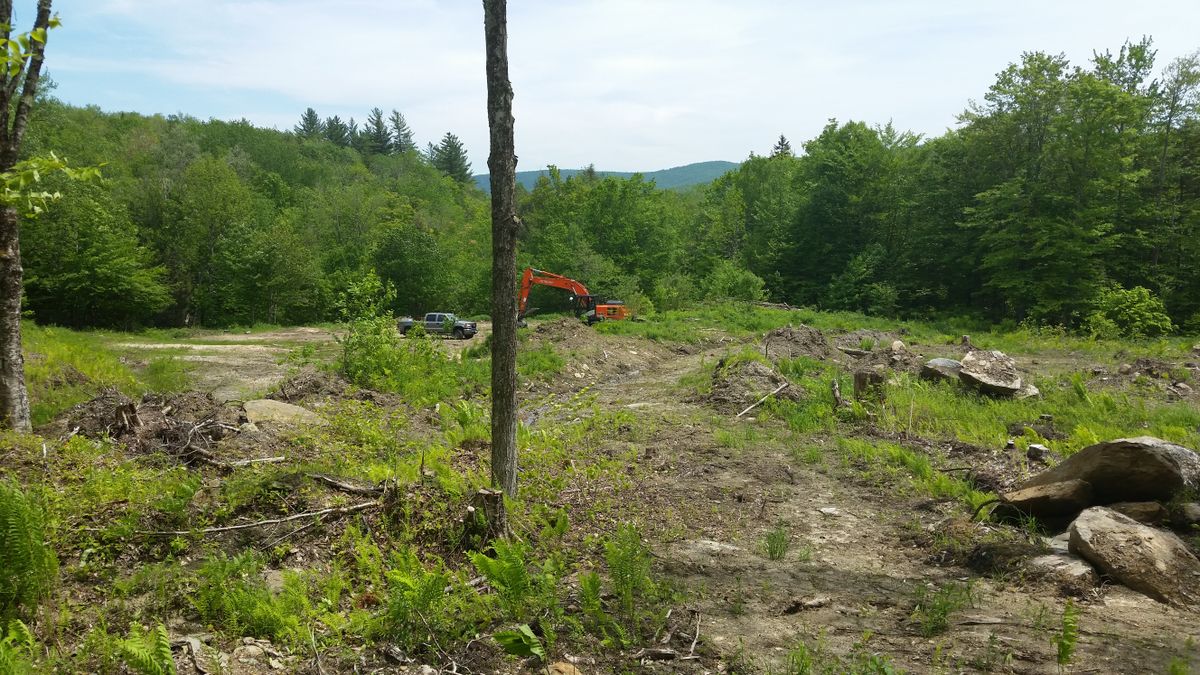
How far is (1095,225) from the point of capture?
Answer: 2786 cm

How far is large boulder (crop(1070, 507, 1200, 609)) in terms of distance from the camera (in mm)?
5160

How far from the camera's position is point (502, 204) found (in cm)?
598

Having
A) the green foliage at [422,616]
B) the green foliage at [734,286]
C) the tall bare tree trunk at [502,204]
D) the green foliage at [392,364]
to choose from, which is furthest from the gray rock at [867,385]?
the green foliage at [734,286]

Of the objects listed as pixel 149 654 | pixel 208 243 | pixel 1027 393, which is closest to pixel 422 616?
pixel 149 654

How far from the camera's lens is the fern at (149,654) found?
→ 11.0 ft

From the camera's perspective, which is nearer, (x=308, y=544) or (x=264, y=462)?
(x=308, y=544)

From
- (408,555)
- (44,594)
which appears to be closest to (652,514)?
(408,555)

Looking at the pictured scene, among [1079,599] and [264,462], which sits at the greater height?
[264,462]

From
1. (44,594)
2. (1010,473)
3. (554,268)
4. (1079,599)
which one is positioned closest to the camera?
(44,594)

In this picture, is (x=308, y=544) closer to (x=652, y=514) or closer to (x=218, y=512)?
(x=218, y=512)

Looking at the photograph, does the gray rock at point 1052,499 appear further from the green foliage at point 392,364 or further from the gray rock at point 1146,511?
the green foliage at point 392,364

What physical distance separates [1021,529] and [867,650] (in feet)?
11.0

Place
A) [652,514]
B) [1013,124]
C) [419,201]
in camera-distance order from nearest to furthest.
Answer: [652,514] < [1013,124] < [419,201]

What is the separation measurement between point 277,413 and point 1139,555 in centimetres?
1034
